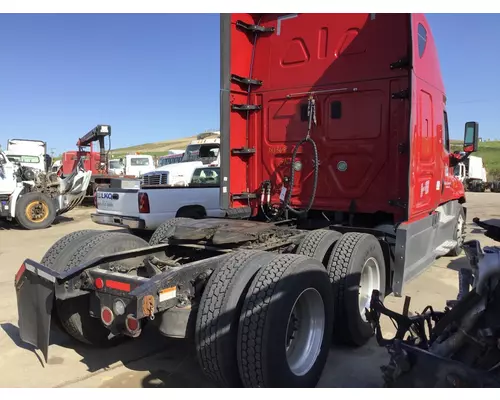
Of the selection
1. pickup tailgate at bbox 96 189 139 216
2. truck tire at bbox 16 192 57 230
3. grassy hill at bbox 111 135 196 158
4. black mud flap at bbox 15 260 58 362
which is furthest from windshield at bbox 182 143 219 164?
grassy hill at bbox 111 135 196 158

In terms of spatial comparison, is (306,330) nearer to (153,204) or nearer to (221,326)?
Answer: (221,326)

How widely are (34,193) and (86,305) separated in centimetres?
1054

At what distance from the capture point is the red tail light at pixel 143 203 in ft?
26.9

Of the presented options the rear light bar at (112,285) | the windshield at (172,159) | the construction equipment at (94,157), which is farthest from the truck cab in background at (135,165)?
→ the rear light bar at (112,285)

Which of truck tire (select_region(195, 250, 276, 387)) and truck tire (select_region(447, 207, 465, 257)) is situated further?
truck tire (select_region(447, 207, 465, 257))

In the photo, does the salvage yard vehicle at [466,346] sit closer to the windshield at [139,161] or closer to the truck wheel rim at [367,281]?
the truck wheel rim at [367,281]

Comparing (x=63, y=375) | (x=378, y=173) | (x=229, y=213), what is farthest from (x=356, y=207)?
(x=63, y=375)

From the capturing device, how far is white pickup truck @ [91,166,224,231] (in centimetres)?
826

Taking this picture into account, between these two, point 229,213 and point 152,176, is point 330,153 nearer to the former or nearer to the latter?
point 229,213

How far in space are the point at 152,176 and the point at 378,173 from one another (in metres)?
7.37

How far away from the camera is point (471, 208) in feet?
61.4

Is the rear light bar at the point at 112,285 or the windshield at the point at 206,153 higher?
the windshield at the point at 206,153

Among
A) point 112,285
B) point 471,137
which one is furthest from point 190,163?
point 112,285

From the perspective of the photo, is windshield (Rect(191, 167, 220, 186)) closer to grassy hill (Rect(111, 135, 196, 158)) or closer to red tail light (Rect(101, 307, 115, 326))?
red tail light (Rect(101, 307, 115, 326))
